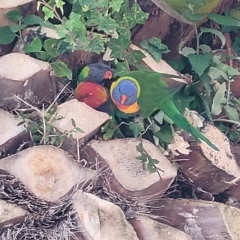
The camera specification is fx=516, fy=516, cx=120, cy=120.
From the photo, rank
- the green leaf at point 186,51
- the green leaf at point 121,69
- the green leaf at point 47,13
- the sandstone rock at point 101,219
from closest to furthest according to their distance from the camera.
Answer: the sandstone rock at point 101,219 → the green leaf at point 47,13 → the green leaf at point 121,69 → the green leaf at point 186,51

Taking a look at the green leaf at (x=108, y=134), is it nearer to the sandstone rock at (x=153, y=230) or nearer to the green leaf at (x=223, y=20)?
the sandstone rock at (x=153, y=230)

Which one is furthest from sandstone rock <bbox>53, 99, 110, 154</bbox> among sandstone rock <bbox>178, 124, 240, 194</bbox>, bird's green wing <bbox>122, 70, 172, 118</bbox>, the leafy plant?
sandstone rock <bbox>178, 124, 240, 194</bbox>

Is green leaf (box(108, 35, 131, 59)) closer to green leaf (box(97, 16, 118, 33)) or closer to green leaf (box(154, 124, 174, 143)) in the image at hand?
green leaf (box(97, 16, 118, 33))

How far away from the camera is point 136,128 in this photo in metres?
1.14

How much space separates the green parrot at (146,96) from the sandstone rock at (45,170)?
222 millimetres

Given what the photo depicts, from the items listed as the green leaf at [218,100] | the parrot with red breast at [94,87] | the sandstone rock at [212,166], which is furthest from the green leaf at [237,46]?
the parrot with red breast at [94,87]

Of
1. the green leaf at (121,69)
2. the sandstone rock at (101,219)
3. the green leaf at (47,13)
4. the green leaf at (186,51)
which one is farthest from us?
the green leaf at (186,51)

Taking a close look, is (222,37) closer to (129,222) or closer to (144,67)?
(144,67)

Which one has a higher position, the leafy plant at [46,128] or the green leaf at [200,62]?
the green leaf at [200,62]

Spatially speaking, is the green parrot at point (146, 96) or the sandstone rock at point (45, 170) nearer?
the sandstone rock at point (45, 170)

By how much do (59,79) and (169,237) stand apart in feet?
1.36

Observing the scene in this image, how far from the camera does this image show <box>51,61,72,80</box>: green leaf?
111 centimetres

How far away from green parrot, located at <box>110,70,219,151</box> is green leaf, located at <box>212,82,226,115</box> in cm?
14

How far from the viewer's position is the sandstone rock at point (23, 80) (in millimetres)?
1065
